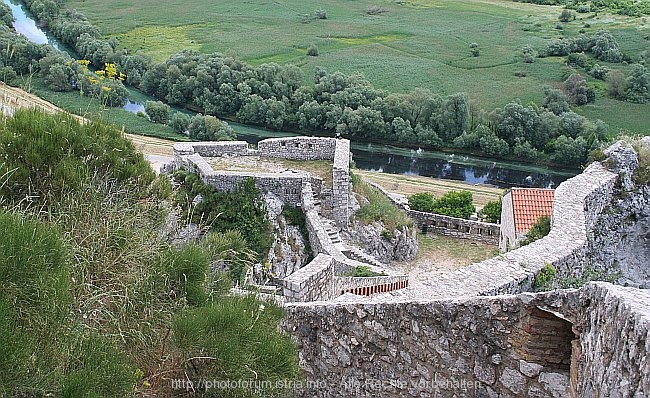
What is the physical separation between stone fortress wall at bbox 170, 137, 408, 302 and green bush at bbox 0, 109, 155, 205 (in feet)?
15.0

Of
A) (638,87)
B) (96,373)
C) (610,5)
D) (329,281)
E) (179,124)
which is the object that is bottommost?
(179,124)

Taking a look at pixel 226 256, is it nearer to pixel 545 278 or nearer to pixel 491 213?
pixel 545 278

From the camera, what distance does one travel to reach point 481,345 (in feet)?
15.4

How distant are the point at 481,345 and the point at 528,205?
41.9 feet

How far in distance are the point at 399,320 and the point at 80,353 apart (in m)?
2.21

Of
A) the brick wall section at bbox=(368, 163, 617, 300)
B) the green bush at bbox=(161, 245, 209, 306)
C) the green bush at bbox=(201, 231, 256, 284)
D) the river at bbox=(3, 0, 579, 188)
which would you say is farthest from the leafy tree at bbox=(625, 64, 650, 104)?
the green bush at bbox=(161, 245, 209, 306)

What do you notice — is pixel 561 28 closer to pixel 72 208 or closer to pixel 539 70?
pixel 539 70

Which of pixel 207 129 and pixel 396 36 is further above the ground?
pixel 207 129

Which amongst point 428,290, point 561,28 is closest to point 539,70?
point 561,28

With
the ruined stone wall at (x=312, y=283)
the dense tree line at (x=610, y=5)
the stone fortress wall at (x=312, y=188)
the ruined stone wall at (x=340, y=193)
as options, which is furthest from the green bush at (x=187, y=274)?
the dense tree line at (x=610, y=5)

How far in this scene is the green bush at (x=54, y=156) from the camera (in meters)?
5.19

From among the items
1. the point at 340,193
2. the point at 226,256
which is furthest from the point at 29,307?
the point at 340,193

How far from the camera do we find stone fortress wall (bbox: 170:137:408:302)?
428 inches

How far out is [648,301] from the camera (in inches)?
135
